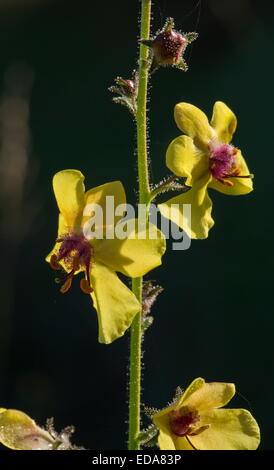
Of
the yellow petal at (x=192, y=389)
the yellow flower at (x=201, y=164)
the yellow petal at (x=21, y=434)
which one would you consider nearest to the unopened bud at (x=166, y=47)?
the yellow flower at (x=201, y=164)

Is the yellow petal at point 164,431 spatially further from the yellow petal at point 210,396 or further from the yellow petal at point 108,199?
the yellow petal at point 108,199

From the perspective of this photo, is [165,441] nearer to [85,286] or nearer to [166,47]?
[85,286]

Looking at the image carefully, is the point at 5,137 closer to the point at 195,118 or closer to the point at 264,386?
the point at 195,118

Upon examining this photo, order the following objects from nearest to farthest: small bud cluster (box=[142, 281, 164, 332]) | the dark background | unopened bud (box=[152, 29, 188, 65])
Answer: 1. unopened bud (box=[152, 29, 188, 65])
2. small bud cluster (box=[142, 281, 164, 332])
3. the dark background

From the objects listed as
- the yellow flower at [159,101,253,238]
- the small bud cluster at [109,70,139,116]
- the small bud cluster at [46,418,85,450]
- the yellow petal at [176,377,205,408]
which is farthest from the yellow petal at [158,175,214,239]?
the small bud cluster at [46,418,85,450]

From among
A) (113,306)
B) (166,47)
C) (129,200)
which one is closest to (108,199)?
(113,306)

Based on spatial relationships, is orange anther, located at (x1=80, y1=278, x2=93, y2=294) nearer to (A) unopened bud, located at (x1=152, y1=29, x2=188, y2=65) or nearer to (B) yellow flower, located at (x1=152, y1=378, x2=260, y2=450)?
(B) yellow flower, located at (x1=152, y1=378, x2=260, y2=450)

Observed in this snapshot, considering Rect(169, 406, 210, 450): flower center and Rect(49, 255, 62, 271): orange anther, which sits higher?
Rect(49, 255, 62, 271): orange anther
